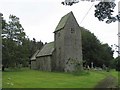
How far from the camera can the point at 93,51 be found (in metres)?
107

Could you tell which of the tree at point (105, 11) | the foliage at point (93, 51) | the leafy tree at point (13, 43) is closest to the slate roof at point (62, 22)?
the leafy tree at point (13, 43)

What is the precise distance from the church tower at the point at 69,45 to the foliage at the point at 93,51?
1168 inches

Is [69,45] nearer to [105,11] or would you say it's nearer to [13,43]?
[13,43]

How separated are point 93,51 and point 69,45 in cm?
3323

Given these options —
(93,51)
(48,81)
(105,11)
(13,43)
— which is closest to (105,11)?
(105,11)

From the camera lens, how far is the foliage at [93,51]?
348ft

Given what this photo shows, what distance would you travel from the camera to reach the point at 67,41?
75.0m

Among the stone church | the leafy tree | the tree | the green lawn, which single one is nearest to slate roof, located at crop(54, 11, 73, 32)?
the stone church

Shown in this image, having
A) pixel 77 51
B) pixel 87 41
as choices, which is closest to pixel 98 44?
pixel 87 41

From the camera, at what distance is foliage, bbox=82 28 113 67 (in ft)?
348

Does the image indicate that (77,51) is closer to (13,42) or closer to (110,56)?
(13,42)

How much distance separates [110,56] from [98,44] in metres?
8.07

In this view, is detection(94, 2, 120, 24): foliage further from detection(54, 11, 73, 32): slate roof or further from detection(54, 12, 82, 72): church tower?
detection(54, 11, 73, 32): slate roof

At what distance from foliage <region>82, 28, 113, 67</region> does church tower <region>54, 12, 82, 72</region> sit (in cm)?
2968
